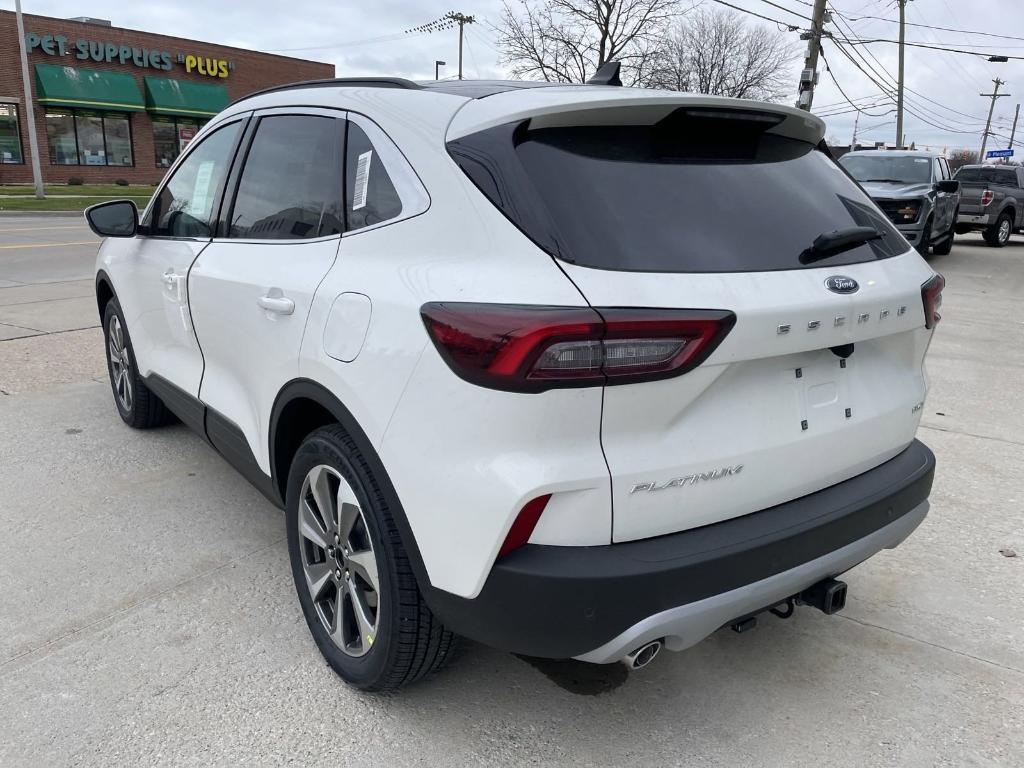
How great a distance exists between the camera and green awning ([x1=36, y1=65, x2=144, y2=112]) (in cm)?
3130

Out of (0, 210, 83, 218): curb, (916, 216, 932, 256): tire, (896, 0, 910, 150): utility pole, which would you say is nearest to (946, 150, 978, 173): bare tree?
(896, 0, 910, 150): utility pole

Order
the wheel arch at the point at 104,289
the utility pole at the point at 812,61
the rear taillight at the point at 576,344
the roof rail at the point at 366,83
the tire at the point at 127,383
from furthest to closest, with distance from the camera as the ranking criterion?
1. the utility pole at the point at 812,61
2. the wheel arch at the point at 104,289
3. the tire at the point at 127,383
4. the roof rail at the point at 366,83
5. the rear taillight at the point at 576,344

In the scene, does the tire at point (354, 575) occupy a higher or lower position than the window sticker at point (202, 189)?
lower

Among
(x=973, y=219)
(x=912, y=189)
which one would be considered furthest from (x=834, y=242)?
(x=973, y=219)

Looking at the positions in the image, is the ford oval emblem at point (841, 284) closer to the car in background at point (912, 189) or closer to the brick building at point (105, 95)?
the car in background at point (912, 189)

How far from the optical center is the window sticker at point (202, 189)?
3.49 metres

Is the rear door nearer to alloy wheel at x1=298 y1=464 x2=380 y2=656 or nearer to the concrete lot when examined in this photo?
alloy wheel at x1=298 y1=464 x2=380 y2=656

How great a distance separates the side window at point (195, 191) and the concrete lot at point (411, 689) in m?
1.28

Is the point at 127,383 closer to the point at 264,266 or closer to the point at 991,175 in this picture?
the point at 264,266

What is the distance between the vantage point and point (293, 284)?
2566 mm

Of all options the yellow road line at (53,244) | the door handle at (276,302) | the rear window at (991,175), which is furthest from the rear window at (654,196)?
the rear window at (991,175)

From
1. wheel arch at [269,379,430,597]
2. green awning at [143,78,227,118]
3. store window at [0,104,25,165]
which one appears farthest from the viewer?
green awning at [143,78,227,118]

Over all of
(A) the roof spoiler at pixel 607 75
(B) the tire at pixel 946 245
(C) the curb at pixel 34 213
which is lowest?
(C) the curb at pixel 34 213

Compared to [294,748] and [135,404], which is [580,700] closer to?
[294,748]
